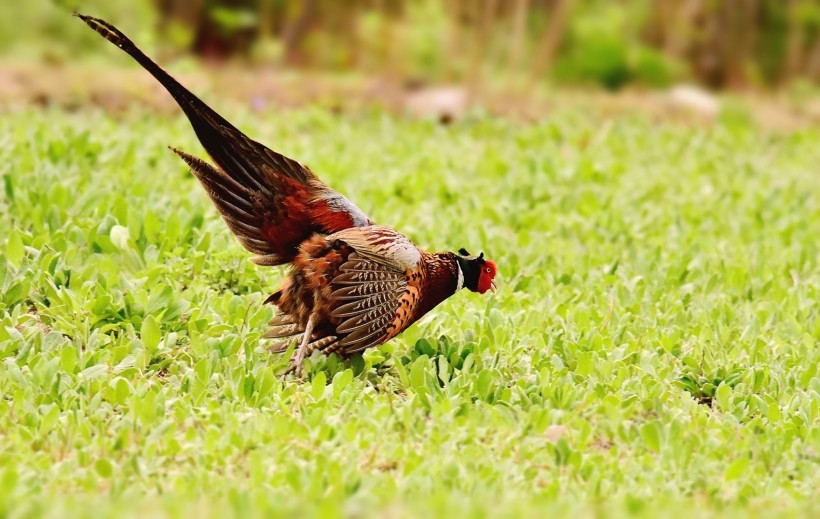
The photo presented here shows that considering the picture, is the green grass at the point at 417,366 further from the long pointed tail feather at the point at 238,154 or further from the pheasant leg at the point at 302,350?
the long pointed tail feather at the point at 238,154

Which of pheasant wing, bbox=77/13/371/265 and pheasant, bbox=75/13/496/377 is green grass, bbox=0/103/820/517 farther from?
pheasant wing, bbox=77/13/371/265

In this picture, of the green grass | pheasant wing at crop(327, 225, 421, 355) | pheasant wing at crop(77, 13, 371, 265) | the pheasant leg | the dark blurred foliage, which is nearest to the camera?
the green grass

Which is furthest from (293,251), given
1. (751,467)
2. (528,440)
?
(751,467)

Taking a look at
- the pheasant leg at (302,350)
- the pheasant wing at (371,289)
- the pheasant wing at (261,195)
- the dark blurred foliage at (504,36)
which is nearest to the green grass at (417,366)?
the pheasant leg at (302,350)

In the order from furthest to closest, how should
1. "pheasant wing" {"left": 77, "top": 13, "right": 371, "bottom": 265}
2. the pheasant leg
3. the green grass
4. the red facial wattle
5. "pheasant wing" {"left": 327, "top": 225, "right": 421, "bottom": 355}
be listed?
the red facial wattle < "pheasant wing" {"left": 77, "top": 13, "right": 371, "bottom": 265} < the pheasant leg < "pheasant wing" {"left": 327, "top": 225, "right": 421, "bottom": 355} < the green grass

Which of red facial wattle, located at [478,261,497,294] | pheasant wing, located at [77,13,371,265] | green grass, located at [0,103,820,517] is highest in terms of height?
pheasant wing, located at [77,13,371,265]

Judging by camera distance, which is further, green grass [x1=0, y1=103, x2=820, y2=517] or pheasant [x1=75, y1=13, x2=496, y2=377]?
pheasant [x1=75, y1=13, x2=496, y2=377]

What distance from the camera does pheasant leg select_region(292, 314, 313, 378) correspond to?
14.8 feet

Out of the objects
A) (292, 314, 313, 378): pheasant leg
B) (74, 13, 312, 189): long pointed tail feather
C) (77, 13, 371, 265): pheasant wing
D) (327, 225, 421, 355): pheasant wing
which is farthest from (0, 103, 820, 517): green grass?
(74, 13, 312, 189): long pointed tail feather

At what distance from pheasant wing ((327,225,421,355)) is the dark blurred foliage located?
731 cm

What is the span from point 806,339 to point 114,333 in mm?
3113

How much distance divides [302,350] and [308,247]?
0.40 metres

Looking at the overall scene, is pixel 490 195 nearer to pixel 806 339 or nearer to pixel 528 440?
pixel 806 339

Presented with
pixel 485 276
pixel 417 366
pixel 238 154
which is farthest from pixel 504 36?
pixel 417 366
